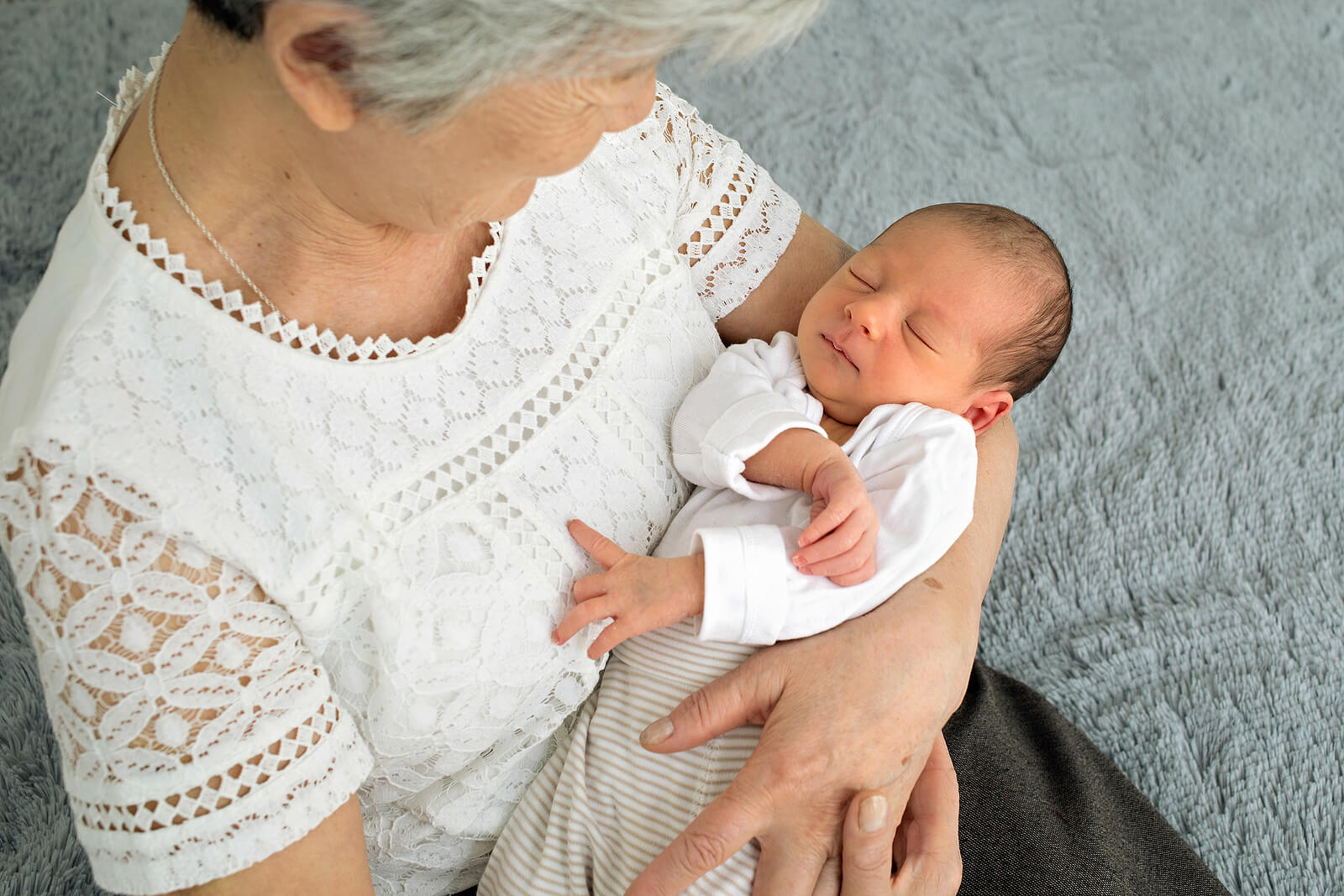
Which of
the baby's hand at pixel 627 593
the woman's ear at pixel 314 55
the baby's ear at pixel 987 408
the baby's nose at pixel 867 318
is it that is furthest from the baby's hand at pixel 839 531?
the woman's ear at pixel 314 55

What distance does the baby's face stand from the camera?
47.9 inches

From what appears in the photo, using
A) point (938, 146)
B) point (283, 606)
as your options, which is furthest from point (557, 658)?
point (938, 146)

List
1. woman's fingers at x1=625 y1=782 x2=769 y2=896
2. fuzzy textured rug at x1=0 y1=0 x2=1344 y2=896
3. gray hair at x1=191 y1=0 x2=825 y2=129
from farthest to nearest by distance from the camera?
fuzzy textured rug at x1=0 y1=0 x2=1344 y2=896 → woman's fingers at x1=625 y1=782 x2=769 y2=896 → gray hair at x1=191 y1=0 x2=825 y2=129

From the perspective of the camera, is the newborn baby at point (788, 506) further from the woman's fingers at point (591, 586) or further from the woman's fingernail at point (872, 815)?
the woman's fingernail at point (872, 815)

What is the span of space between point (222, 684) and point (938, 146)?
72.5 inches

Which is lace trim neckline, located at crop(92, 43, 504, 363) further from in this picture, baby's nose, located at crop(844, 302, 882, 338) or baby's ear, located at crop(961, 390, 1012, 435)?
baby's ear, located at crop(961, 390, 1012, 435)

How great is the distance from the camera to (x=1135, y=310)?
6.61 ft

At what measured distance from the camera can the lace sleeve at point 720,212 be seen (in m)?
1.28

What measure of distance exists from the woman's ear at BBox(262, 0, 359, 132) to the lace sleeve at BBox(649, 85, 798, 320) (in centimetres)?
53

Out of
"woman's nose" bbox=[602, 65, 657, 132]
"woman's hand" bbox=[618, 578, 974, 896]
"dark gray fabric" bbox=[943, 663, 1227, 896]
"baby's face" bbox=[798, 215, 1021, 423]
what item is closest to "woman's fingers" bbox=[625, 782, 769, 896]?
"woman's hand" bbox=[618, 578, 974, 896]

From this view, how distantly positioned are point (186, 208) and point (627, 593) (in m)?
0.49

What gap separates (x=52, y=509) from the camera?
0.79 meters

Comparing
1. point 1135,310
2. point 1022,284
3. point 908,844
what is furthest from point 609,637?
point 1135,310

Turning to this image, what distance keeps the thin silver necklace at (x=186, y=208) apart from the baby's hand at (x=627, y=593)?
0.33 m
